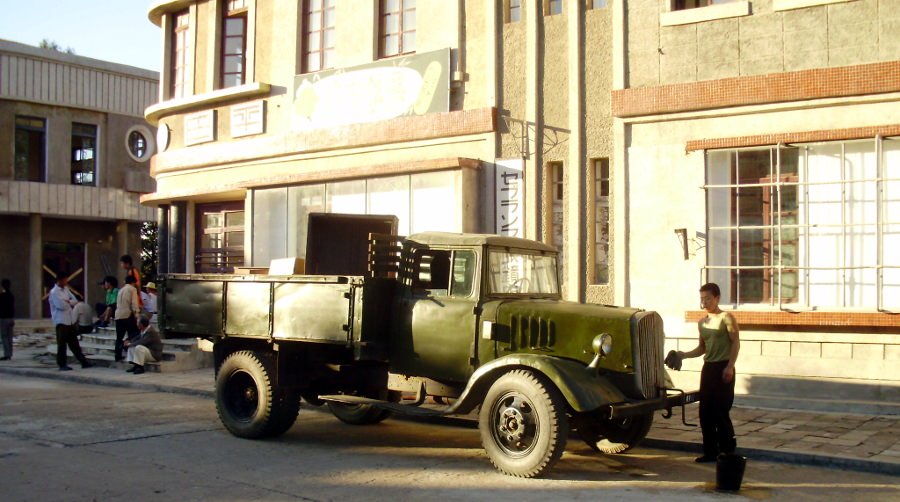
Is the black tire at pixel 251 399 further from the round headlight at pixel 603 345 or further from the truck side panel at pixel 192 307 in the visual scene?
the round headlight at pixel 603 345

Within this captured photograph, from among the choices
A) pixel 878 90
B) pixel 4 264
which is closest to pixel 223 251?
pixel 4 264

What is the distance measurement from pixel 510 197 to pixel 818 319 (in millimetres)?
4752

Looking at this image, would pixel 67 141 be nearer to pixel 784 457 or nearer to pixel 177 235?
pixel 177 235

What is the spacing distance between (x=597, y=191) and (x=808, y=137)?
306cm

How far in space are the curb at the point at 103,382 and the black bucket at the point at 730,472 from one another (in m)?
7.93

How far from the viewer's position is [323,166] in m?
15.9

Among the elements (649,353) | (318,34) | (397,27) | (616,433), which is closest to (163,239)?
(318,34)

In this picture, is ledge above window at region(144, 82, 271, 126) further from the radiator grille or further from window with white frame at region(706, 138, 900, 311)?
the radiator grille

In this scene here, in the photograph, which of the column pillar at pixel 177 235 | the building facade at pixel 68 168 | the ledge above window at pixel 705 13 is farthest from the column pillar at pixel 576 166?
the building facade at pixel 68 168

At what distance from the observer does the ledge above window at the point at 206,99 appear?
55.7 feet

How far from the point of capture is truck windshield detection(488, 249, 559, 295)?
8539 millimetres

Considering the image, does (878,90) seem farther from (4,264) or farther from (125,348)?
(4,264)

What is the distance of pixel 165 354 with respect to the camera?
16203 mm

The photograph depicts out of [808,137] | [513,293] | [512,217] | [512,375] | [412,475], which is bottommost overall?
[412,475]
